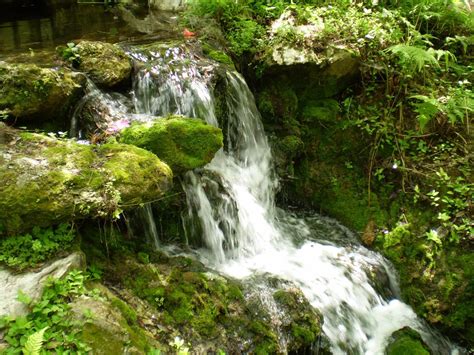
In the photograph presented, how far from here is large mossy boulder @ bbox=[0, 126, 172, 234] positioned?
3.06m

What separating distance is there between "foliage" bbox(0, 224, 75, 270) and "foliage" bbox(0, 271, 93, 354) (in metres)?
0.33

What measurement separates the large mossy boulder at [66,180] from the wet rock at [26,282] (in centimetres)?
36

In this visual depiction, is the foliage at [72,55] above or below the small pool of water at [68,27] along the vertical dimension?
below

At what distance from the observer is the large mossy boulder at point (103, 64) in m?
5.28

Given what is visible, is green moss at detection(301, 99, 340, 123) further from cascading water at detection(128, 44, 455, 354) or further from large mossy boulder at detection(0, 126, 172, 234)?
large mossy boulder at detection(0, 126, 172, 234)

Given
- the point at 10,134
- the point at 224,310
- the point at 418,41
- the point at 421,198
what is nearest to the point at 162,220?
the point at 224,310

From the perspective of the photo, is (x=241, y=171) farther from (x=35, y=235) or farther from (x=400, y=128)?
(x=35, y=235)

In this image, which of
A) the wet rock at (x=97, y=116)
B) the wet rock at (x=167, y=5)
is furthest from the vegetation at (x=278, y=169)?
the wet rock at (x=167, y=5)

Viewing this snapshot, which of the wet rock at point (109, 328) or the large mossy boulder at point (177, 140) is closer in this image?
the wet rock at point (109, 328)

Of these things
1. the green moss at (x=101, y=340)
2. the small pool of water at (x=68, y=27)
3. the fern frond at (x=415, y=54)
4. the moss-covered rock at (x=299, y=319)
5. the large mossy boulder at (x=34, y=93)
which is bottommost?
the moss-covered rock at (x=299, y=319)

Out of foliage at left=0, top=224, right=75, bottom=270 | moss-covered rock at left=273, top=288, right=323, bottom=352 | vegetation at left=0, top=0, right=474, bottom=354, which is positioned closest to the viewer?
foliage at left=0, top=224, right=75, bottom=270

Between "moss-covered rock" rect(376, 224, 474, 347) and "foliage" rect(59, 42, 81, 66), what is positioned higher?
"foliage" rect(59, 42, 81, 66)

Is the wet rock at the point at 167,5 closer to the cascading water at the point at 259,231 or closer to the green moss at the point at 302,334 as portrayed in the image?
the cascading water at the point at 259,231

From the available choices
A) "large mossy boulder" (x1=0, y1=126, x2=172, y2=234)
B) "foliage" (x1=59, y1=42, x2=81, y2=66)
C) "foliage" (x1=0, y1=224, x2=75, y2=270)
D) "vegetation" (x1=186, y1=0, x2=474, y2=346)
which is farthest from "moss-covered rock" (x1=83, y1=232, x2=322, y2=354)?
"foliage" (x1=59, y1=42, x2=81, y2=66)
